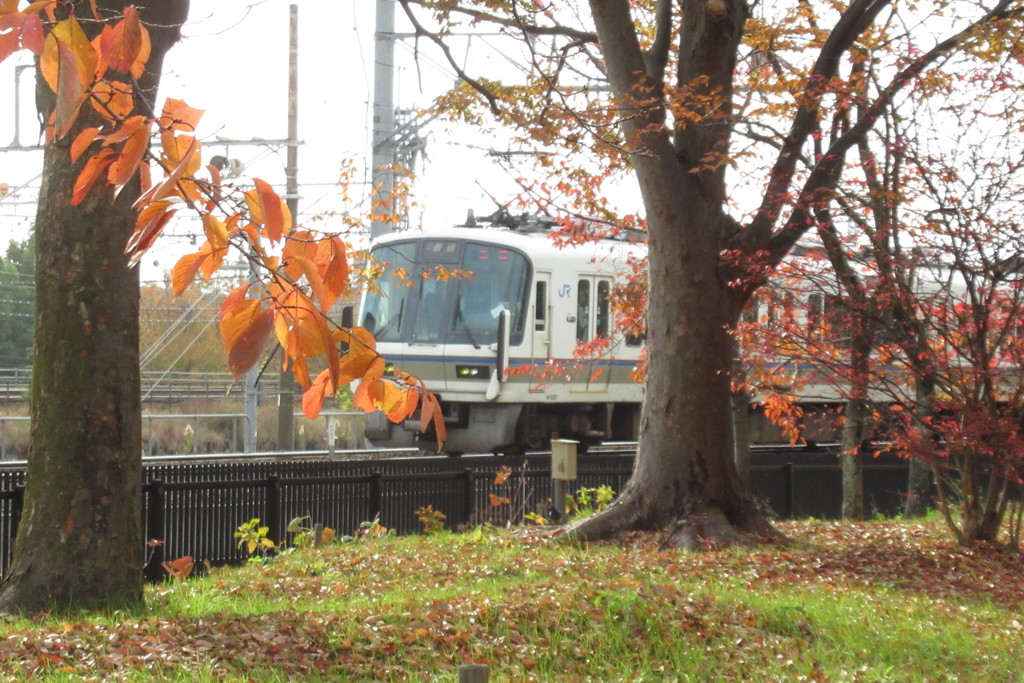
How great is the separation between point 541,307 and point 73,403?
12483 mm

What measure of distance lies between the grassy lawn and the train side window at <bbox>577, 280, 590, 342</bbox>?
10891mm

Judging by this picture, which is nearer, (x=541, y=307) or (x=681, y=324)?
(x=681, y=324)

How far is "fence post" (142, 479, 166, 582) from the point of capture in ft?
36.2

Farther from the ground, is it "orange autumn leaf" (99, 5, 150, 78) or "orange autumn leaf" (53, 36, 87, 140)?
"orange autumn leaf" (99, 5, 150, 78)

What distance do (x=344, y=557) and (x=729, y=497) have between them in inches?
141

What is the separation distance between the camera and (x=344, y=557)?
1065cm

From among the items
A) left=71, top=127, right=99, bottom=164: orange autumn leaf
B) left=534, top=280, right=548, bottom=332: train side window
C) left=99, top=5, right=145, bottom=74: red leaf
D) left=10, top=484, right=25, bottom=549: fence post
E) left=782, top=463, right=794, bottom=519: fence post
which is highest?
left=534, top=280, right=548, bottom=332: train side window

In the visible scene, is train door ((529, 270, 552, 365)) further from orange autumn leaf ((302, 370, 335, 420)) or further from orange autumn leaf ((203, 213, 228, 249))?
orange autumn leaf ((203, 213, 228, 249))

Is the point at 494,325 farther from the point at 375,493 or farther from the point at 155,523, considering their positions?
the point at 155,523

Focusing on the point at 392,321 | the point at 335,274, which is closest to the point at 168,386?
the point at 392,321

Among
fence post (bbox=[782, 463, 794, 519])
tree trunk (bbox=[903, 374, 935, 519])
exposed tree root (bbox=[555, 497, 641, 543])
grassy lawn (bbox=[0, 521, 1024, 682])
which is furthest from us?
fence post (bbox=[782, 463, 794, 519])

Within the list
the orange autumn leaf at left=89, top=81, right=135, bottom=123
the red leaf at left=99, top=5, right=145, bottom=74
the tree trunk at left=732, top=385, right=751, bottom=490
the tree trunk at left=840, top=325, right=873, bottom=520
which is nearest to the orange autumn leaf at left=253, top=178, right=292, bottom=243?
the red leaf at left=99, top=5, right=145, bottom=74

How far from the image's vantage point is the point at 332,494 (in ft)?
42.3

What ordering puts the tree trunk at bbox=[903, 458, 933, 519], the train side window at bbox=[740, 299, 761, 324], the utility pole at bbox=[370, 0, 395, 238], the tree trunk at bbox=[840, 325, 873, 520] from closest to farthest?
the tree trunk at bbox=[840, 325, 873, 520] → the train side window at bbox=[740, 299, 761, 324] → the tree trunk at bbox=[903, 458, 933, 519] → the utility pole at bbox=[370, 0, 395, 238]
